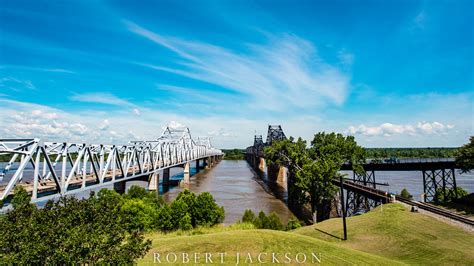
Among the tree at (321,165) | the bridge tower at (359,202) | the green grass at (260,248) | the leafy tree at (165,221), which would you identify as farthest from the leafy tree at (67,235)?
the bridge tower at (359,202)

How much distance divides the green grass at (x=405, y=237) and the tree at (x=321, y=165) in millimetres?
6660

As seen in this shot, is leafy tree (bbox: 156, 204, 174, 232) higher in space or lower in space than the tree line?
lower

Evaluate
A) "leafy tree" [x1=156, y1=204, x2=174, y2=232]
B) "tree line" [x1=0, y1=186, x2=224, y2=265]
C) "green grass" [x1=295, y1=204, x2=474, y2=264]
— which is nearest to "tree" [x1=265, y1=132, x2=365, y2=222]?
"green grass" [x1=295, y1=204, x2=474, y2=264]

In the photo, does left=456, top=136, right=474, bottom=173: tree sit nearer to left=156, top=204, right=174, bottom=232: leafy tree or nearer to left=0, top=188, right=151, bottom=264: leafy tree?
left=156, top=204, right=174, bottom=232: leafy tree

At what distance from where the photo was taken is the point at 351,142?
4347 centimetres

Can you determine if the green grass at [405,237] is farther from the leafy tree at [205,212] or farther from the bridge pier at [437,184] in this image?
the bridge pier at [437,184]

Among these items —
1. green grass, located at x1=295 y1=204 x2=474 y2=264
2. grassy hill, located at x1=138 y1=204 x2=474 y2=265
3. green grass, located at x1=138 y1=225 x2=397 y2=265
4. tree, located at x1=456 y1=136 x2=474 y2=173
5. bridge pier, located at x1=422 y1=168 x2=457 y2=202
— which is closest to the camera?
green grass, located at x1=138 y1=225 x2=397 y2=265

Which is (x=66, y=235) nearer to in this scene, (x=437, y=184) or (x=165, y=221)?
(x=165, y=221)

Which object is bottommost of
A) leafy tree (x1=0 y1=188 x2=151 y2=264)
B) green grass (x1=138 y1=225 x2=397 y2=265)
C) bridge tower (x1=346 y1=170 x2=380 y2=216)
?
bridge tower (x1=346 y1=170 x2=380 y2=216)

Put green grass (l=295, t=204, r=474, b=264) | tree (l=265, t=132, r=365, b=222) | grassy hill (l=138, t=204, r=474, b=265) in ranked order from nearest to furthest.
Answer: grassy hill (l=138, t=204, r=474, b=265) → green grass (l=295, t=204, r=474, b=264) → tree (l=265, t=132, r=365, b=222)

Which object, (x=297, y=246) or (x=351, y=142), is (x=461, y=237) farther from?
(x=351, y=142)

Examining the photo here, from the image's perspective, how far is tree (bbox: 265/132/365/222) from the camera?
117 feet

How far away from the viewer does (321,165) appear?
3616cm

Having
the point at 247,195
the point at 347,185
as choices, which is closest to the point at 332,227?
the point at 347,185
